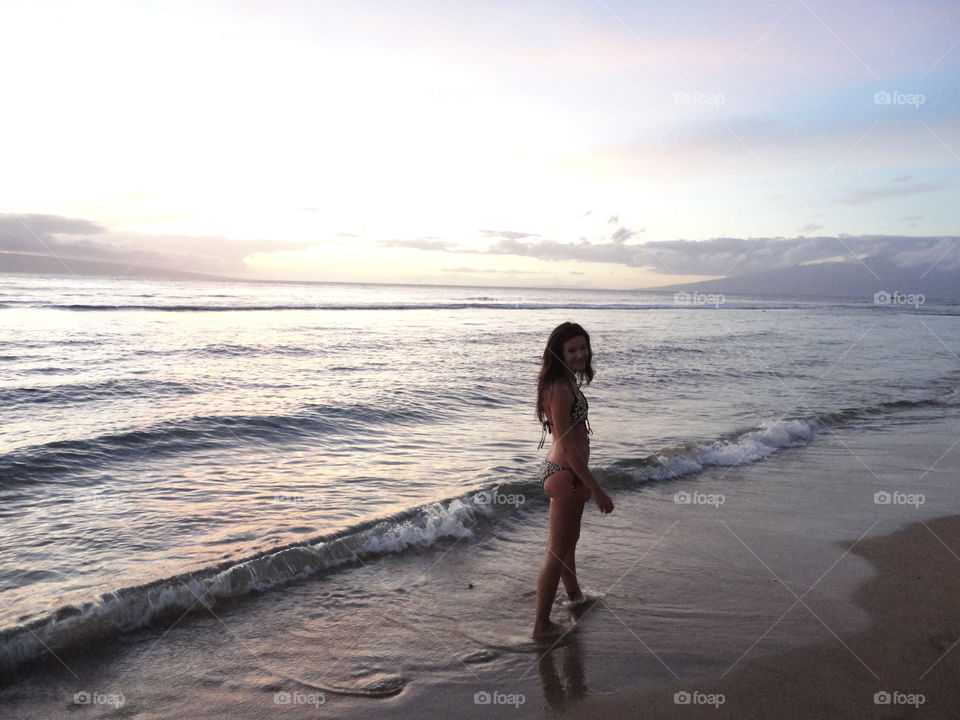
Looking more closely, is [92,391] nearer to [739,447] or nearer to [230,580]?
[230,580]

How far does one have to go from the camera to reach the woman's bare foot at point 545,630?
4.66m

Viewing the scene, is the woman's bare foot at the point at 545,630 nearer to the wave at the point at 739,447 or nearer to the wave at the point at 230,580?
the wave at the point at 230,580

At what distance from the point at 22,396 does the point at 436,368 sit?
9283 mm

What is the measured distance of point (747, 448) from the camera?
33.9 ft

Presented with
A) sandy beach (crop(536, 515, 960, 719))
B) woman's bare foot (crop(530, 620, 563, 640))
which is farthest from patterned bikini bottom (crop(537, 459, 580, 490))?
sandy beach (crop(536, 515, 960, 719))

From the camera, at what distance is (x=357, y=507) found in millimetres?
7176

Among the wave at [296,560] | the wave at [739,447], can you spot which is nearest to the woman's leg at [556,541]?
the wave at [296,560]

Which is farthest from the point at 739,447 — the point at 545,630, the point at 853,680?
the point at 545,630

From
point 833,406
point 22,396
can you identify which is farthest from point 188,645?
point 833,406

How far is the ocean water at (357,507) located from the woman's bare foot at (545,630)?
0.22m

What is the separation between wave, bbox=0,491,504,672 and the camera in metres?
4.49

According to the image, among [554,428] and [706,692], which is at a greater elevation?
[554,428]

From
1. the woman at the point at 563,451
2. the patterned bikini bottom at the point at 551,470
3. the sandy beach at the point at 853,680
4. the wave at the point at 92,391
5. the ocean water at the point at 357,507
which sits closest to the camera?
the sandy beach at the point at 853,680

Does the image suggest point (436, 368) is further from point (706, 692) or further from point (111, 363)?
point (706, 692)
